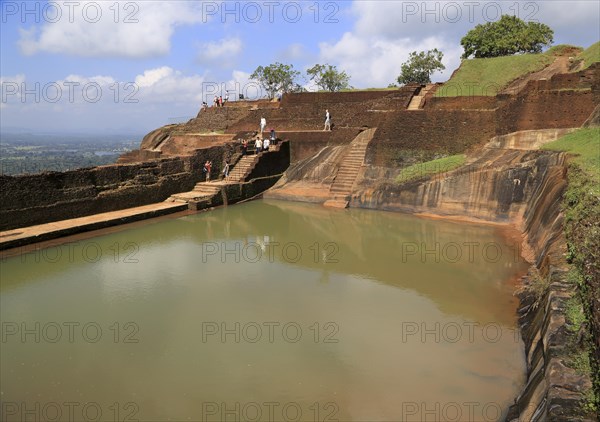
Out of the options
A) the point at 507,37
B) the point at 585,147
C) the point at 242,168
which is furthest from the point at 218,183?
the point at 507,37

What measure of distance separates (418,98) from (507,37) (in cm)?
1085

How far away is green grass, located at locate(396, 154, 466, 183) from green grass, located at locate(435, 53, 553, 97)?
523 cm

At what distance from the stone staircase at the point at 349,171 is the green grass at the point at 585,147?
5246 mm

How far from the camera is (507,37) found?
84.2ft

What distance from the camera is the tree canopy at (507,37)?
1000 inches

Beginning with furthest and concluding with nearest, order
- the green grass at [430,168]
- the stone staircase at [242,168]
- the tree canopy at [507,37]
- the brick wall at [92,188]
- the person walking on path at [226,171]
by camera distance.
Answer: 1. the tree canopy at [507,37]
2. the person walking on path at [226,171]
3. the stone staircase at [242,168]
4. the green grass at [430,168]
5. the brick wall at [92,188]

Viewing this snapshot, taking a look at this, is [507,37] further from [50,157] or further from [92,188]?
[50,157]

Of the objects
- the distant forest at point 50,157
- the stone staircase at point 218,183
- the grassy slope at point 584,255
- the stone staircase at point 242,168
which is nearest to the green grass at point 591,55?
the grassy slope at point 584,255

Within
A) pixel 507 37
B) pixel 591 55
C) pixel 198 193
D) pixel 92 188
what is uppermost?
pixel 507 37

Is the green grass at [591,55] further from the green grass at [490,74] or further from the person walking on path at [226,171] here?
the person walking on path at [226,171]

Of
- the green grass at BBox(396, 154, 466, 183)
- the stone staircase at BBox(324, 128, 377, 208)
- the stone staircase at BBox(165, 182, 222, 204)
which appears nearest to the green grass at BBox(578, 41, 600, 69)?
the green grass at BBox(396, 154, 466, 183)

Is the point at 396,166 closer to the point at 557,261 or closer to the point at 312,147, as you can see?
Result: the point at 312,147

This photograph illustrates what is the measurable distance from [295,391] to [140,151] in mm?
14796

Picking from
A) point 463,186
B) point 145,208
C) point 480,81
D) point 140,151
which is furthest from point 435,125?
point 140,151
